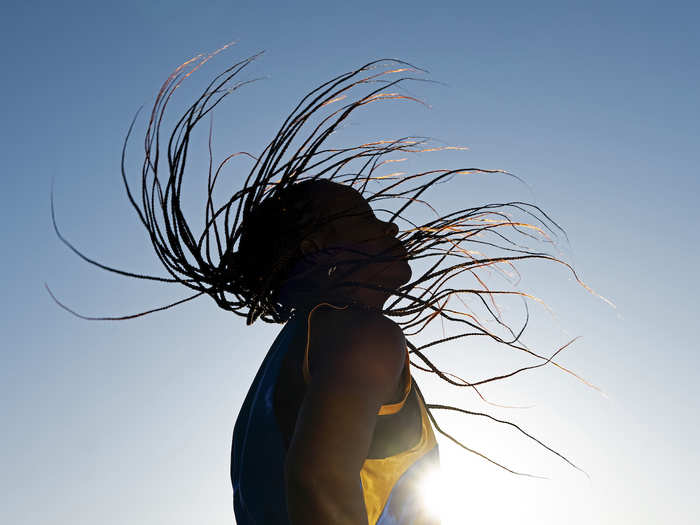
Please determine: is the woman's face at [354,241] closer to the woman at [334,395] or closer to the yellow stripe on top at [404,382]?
the woman at [334,395]

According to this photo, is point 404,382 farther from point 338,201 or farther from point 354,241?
point 338,201

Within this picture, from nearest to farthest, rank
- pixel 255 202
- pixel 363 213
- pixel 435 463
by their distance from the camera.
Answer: pixel 435 463 < pixel 363 213 < pixel 255 202

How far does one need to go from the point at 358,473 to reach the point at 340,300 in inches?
26.9

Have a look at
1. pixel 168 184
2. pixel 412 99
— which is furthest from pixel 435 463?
pixel 412 99

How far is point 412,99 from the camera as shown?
343 cm

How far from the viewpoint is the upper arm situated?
6.36ft

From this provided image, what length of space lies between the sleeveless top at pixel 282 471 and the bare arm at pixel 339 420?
0.11 metres

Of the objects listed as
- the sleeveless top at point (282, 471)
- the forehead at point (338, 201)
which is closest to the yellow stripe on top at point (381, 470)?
the sleeveless top at point (282, 471)

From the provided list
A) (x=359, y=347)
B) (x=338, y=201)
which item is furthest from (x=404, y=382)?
(x=338, y=201)

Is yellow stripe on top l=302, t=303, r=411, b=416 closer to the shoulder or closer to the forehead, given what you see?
the shoulder

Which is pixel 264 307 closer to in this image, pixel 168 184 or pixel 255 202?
pixel 255 202

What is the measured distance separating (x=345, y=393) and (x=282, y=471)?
463 mm

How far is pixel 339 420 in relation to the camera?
1.96m

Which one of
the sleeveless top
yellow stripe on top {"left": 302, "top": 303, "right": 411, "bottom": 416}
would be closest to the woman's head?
the sleeveless top
